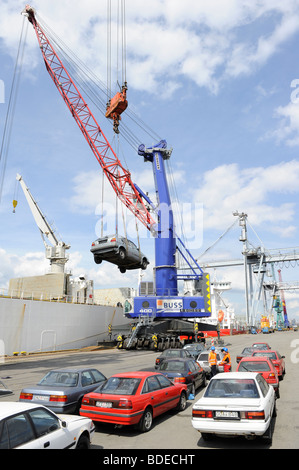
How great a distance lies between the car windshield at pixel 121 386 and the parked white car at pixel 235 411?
5.36 feet

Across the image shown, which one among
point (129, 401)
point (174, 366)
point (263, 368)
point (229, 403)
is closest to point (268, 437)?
point (229, 403)

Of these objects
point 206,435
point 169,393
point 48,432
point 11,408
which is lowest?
point 206,435

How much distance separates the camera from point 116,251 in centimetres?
2286

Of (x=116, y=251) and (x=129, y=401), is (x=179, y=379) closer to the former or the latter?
(x=129, y=401)

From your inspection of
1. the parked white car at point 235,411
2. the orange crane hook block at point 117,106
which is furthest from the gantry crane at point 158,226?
the parked white car at point 235,411

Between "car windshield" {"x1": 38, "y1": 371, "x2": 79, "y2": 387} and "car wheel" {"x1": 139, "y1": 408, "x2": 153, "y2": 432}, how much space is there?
2082 mm

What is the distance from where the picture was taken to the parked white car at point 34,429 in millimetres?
4246

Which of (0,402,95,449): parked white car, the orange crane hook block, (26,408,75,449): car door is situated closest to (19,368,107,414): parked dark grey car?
(0,402,95,449): parked white car

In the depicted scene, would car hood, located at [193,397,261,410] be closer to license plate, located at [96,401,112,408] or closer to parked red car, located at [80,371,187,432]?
parked red car, located at [80,371,187,432]

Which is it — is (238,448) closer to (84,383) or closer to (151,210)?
(84,383)

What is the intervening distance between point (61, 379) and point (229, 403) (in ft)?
14.8

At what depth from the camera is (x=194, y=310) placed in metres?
36.2

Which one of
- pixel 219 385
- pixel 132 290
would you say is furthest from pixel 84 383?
pixel 132 290

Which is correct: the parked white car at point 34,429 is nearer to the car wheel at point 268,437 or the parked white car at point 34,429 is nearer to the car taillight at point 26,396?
the car taillight at point 26,396
